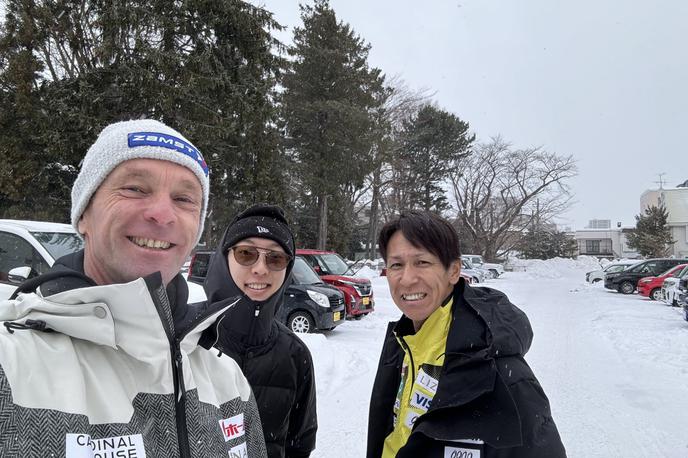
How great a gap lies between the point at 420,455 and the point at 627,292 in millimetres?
25163

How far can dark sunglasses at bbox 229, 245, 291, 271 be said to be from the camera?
278 cm

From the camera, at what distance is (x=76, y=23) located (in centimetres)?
1842

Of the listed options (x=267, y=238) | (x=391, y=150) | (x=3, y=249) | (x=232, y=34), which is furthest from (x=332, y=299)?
(x=391, y=150)

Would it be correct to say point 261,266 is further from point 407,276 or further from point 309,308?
point 309,308

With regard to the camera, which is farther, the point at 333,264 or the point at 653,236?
the point at 653,236

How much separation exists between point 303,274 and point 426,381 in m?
8.80

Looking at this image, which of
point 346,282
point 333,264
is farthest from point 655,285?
point 346,282

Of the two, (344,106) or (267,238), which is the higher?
(344,106)

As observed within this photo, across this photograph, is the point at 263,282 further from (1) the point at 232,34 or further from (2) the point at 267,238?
(1) the point at 232,34

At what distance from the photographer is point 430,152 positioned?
143 ft

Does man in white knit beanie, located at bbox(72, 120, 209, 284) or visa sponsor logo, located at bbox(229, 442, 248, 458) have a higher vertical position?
man in white knit beanie, located at bbox(72, 120, 209, 284)

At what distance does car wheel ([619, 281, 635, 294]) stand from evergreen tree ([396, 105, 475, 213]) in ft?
70.2

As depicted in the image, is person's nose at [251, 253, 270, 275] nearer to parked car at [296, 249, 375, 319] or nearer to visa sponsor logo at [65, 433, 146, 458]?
visa sponsor logo at [65, 433, 146, 458]

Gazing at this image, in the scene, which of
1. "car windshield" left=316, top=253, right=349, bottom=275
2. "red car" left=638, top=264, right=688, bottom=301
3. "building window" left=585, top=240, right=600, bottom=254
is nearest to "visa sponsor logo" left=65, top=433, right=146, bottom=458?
"car windshield" left=316, top=253, right=349, bottom=275
